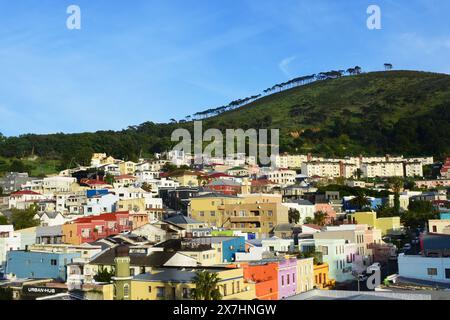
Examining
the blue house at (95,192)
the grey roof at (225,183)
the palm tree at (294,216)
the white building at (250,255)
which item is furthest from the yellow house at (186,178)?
Answer: the white building at (250,255)

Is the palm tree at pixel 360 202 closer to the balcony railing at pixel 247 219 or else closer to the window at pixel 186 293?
the balcony railing at pixel 247 219

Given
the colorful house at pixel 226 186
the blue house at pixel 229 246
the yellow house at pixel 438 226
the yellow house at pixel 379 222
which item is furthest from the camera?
the colorful house at pixel 226 186

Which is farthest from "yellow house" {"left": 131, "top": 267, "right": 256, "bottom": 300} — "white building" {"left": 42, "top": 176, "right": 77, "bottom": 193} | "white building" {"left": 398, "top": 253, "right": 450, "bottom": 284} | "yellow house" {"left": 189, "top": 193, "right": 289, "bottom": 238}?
"white building" {"left": 42, "top": 176, "right": 77, "bottom": 193}

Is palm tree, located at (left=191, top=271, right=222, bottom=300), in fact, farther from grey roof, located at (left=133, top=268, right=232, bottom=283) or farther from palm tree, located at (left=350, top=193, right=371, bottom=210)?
palm tree, located at (left=350, top=193, right=371, bottom=210)

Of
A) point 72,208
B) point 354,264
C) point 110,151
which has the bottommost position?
point 354,264

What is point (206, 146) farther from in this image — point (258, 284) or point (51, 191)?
point (258, 284)
